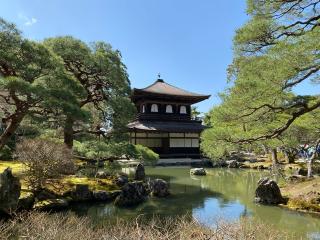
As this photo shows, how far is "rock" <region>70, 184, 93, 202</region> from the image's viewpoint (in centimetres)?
1218

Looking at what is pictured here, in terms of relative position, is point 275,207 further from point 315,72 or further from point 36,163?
point 36,163

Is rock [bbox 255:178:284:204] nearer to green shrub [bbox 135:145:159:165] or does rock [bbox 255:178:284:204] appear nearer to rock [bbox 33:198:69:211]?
green shrub [bbox 135:145:159:165]

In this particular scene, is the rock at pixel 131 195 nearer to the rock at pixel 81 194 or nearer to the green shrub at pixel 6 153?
the rock at pixel 81 194

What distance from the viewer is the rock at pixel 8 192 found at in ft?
29.7

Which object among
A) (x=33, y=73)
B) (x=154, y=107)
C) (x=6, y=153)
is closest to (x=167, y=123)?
(x=154, y=107)

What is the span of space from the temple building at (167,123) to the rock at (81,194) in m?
17.4

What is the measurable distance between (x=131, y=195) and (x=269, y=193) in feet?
16.1

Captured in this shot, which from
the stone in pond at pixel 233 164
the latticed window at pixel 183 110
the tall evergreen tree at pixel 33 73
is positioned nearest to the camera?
the tall evergreen tree at pixel 33 73

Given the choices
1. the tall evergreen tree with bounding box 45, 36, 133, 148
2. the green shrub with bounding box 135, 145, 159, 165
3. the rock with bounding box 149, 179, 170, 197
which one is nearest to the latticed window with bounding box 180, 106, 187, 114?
the tall evergreen tree with bounding box 45, 36, 133, 148


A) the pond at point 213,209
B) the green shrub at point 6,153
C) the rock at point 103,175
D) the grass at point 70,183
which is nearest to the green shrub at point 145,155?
the grass at point 70,183

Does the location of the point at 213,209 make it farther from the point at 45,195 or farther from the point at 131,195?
the point at 45,195

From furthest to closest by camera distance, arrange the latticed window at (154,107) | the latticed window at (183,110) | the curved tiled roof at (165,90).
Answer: the latticed window at (183,110) → the latticed window at (154,107) → the curved tiled roof at (165,90)

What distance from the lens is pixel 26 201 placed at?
997 cm

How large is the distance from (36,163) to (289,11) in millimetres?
8558
